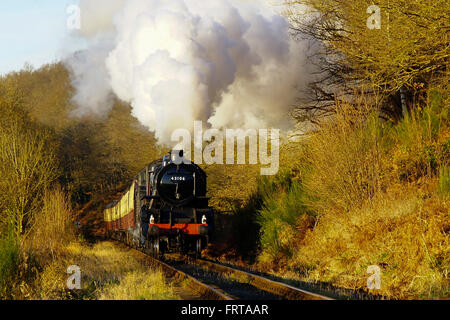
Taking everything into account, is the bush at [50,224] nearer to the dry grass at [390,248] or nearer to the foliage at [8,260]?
the foliage at [8,260]

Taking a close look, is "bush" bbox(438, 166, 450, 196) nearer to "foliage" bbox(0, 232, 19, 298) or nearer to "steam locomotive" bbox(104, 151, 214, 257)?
"steam locomotive" bbox(104, 151, 214, 257)

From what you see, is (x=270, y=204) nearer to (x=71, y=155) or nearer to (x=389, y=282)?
(x=389, y=282)

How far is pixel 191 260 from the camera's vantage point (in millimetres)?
17547

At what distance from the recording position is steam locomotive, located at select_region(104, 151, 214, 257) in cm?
1755

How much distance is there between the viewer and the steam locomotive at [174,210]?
17.5 m

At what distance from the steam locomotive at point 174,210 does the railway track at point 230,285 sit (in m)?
1.82

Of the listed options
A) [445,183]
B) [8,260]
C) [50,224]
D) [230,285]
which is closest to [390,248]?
[445,183]

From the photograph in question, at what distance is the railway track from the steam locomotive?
182 centimetres

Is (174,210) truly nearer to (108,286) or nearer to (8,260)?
(108,286)

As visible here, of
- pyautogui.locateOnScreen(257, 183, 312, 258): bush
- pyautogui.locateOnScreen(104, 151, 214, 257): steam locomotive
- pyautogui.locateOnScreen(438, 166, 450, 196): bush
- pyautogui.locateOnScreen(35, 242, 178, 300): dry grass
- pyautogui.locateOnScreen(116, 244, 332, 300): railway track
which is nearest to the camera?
pyautogui.locateOnScreen(116, 244, 332, 300): railway track

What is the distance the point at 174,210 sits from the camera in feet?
58.8

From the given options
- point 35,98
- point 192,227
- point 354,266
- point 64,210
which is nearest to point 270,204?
point 192,227

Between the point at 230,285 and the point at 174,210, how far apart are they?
23.3ft

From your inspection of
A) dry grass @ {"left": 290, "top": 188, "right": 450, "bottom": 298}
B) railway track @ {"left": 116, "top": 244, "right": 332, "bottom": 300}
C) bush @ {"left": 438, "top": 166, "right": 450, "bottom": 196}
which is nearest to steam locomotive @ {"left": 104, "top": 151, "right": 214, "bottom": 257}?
railway track @ {"left": 116, "top": 244, "right": 332, "bottom": 300}
